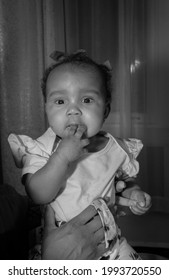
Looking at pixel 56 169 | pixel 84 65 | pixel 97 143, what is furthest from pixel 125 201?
pixel 84 65

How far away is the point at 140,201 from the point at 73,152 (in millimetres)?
262

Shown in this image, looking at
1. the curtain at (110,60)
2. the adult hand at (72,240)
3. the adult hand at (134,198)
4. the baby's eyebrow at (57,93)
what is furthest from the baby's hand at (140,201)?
the curtain at (110,60)

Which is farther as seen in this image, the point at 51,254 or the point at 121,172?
the point at 121,172

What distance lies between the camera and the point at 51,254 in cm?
71

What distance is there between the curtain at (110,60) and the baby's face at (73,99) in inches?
32.1

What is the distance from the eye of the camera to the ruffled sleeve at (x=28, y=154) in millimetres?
706

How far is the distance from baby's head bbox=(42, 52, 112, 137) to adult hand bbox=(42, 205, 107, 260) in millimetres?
208

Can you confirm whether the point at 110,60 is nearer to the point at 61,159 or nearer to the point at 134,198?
the point at 134,198

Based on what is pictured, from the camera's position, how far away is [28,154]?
0.73 m

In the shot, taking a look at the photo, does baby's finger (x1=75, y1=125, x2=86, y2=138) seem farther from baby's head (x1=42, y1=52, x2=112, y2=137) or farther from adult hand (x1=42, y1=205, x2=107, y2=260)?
adult hand (x1=42, y1=205, x2=107, y2=260)

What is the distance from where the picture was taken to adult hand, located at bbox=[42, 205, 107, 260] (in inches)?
27.7
